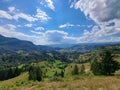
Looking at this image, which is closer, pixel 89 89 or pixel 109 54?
pixel 89 89

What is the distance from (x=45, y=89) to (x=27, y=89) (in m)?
2.81

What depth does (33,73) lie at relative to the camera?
11244cm

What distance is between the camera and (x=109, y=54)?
4931 centimetres

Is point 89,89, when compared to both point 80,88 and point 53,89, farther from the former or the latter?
point 53,89

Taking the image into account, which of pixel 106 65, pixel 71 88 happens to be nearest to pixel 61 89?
pixel 71 88

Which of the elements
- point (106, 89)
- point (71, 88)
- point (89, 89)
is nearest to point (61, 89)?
point (71, 88)

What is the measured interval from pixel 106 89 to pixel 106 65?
36245mm

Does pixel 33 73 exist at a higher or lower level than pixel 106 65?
lower

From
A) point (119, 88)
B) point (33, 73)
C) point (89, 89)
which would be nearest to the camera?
point (119, 88)

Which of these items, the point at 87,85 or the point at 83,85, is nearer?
the point at 87,85

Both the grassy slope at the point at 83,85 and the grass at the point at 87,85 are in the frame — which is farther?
the grassy slope at the point at 83,85

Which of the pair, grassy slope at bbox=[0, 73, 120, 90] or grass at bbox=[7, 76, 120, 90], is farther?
grassy slope at bbox=[0, 73, 120, 90]

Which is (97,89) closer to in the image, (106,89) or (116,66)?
(106,89)

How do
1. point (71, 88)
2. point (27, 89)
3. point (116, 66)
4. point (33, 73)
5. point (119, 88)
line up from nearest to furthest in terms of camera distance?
point (119, 88)
point (71, 88)
point (27, 89)
point (116, 66)
point (33, 73)
